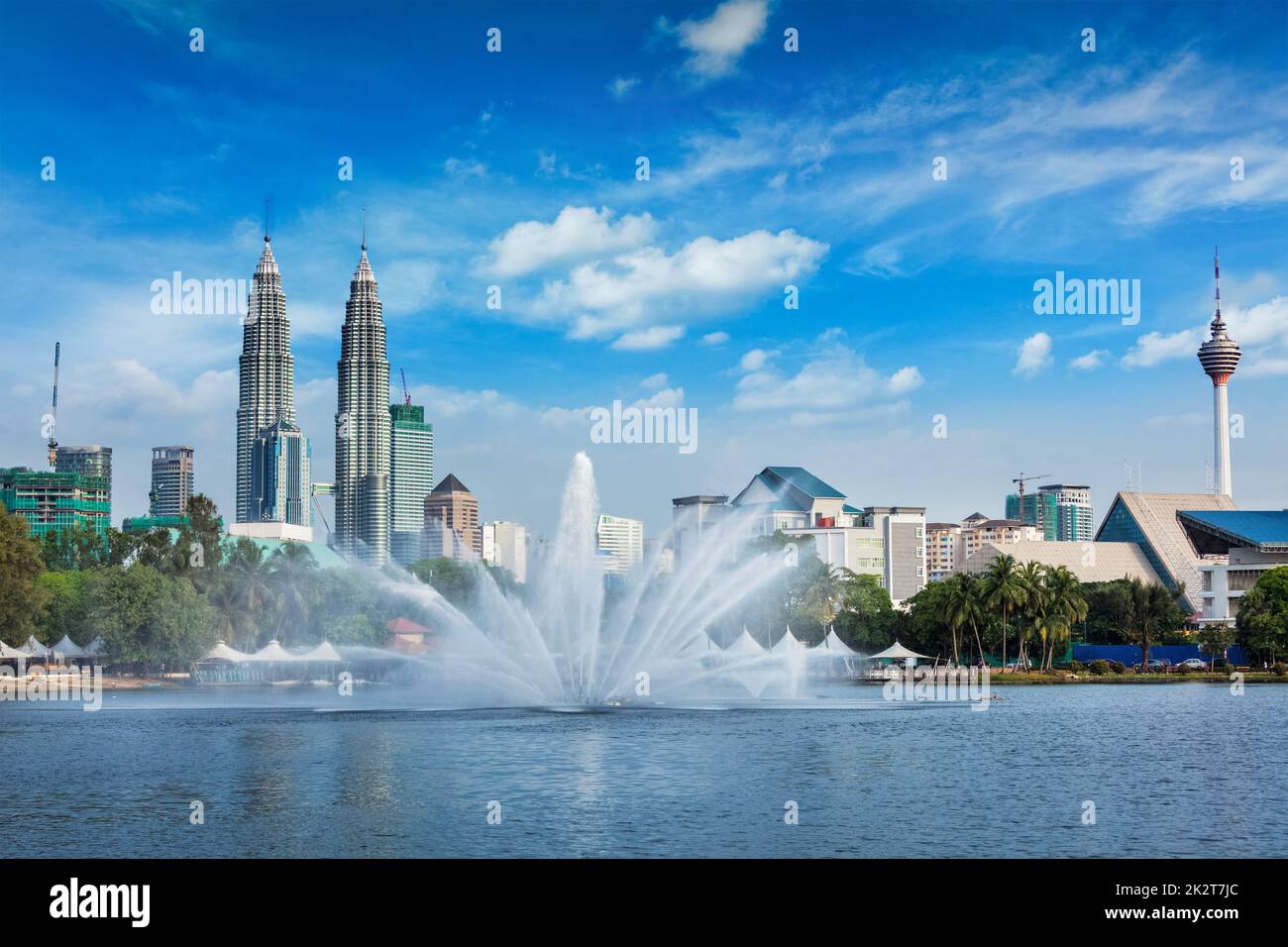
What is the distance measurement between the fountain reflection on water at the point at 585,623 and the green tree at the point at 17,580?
5250 cm

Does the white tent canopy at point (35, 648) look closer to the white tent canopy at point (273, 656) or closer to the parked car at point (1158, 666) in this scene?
the white tent canopy at point (273, 656)

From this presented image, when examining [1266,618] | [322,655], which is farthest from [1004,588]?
[322,655]

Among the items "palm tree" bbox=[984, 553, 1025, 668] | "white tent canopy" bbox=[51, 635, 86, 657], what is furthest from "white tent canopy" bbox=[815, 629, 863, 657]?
"white tent canopy" bbox=[51, 635, 86, 657]

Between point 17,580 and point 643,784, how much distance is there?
292 ft

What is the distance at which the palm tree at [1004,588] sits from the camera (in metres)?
132

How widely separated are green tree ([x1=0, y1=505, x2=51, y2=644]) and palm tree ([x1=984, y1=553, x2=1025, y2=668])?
93549mm

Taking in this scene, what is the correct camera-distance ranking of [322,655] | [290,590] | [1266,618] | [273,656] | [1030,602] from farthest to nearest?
[290,590], [1030,602], [1266,618], [273,656], [322,655]

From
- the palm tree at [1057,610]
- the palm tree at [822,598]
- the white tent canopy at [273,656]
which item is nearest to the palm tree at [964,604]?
the palm tree at [1057,610]

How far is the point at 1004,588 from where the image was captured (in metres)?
132

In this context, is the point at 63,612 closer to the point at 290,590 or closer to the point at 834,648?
the point at 290,590

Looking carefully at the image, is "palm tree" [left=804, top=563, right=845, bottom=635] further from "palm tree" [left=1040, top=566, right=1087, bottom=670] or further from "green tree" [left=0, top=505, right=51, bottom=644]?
"green tree" [left=0, top=505, right=51, bottom=644]

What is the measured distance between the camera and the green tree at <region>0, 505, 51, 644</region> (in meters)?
113
